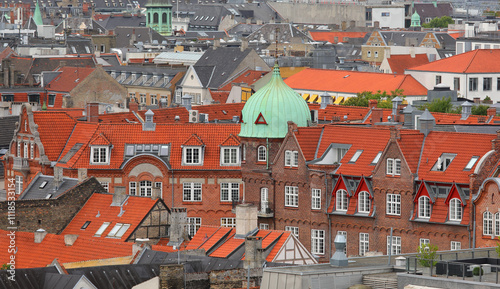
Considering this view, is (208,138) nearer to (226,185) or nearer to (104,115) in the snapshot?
(226,185)

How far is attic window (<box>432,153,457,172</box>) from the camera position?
9106cm

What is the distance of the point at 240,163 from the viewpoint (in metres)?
108

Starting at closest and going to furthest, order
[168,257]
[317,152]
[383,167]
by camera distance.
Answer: [168,257], [383,167], [317,152]

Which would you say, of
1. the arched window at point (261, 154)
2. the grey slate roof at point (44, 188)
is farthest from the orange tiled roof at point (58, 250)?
the arched window at point (261, 154)

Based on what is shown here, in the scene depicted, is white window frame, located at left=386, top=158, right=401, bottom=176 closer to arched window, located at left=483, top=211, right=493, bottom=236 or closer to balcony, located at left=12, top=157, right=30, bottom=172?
arched window, located at left=483, top=211, right=493, bottom=236

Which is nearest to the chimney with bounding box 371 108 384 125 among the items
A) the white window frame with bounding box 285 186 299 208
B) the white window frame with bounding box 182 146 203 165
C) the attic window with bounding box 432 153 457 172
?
the white window frame with bounding box 285 186 299 208

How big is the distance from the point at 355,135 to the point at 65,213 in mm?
18639

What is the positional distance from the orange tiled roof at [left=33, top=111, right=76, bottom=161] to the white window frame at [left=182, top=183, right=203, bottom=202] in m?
10.1

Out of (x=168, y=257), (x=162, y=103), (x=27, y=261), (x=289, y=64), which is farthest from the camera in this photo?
(x=289, y=64)

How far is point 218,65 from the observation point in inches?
7431

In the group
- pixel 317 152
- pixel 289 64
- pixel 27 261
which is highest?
pixel 289 64

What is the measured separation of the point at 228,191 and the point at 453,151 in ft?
70.1

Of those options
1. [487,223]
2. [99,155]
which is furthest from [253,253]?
[99,155]

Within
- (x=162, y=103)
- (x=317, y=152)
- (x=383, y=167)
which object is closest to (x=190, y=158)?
(x=317, y=152)
